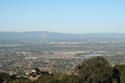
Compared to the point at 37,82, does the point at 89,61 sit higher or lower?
higher

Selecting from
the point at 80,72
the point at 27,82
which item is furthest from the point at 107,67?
the point at 27,82

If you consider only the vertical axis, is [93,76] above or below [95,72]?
below

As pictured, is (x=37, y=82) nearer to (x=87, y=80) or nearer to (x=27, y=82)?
(x=27, y=82)

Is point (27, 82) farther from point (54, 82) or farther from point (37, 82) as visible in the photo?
point (54, 82)

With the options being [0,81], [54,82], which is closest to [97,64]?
[54,82]

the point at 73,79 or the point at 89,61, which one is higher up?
Result: the point at 89,61

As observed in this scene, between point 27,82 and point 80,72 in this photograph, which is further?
point 80,72
